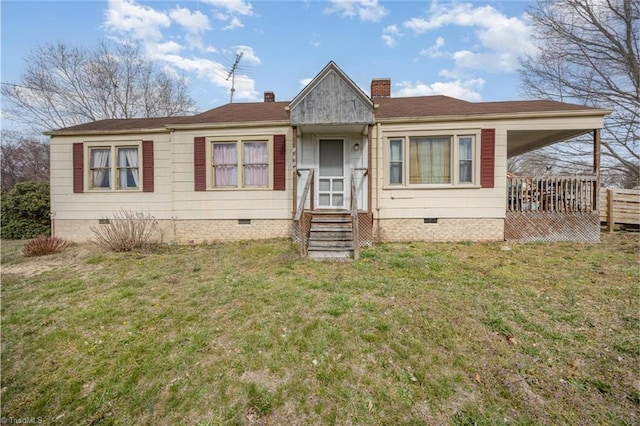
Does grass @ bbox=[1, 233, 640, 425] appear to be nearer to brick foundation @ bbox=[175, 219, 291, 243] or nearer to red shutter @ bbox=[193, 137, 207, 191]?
brick foundation @ bbox=[175, 219, 291, 243]

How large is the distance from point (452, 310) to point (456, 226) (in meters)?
5.07

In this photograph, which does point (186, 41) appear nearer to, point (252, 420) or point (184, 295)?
point (184, 295)

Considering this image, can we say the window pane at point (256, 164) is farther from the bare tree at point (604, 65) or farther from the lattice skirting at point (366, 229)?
the bare tree at point (604, 65)

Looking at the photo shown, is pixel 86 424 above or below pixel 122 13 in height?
below

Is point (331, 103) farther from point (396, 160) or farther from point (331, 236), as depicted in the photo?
point (331, 236)

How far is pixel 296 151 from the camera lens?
326 inches

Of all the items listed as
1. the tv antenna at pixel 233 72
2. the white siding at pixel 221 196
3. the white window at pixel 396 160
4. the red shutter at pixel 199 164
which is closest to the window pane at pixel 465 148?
the white window at pixel 396 160

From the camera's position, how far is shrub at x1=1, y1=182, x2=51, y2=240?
10750 millimetres

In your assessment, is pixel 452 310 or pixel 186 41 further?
pixel 186 41

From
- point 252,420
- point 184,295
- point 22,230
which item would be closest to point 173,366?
point 252,420

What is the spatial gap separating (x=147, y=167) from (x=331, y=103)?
6388 millimetres

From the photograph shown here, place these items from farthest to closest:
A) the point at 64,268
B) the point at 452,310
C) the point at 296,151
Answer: the point at 296,151 → the point at 64,268 → the point at 452,310

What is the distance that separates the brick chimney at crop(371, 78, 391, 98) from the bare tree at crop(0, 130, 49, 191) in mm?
26085

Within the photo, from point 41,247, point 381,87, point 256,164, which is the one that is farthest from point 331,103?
point 41,247
